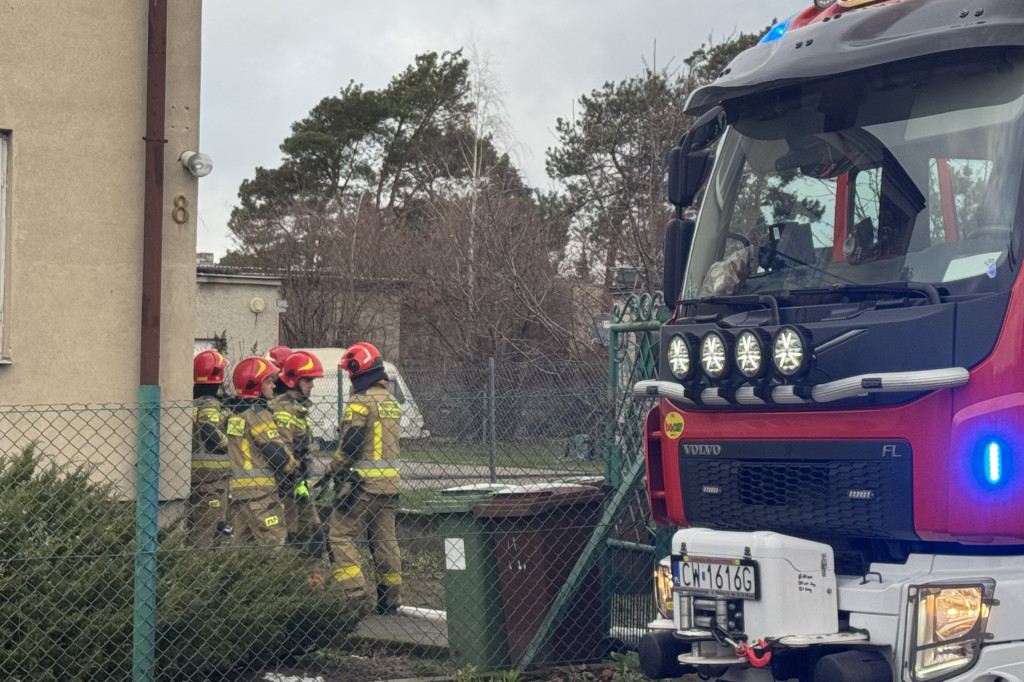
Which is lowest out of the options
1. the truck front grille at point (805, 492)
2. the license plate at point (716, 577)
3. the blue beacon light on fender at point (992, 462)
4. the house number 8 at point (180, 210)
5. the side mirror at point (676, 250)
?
the license plate at point (716, 577)

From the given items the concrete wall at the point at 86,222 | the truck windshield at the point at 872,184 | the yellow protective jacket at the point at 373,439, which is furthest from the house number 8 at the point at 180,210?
the truck windshield at the point at 872,184

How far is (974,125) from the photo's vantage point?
4.47 m

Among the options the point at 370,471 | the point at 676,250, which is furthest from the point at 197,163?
the point at 676,250

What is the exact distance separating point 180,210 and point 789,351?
5172 mm

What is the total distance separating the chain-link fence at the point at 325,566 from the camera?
5.55m

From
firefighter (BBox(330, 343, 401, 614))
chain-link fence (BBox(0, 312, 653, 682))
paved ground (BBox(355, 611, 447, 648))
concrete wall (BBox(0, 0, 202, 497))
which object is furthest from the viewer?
firefighter (BBox(330, 343, 401, 614))

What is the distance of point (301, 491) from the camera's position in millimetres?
7691

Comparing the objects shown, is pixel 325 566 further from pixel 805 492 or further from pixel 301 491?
pixel 805 492

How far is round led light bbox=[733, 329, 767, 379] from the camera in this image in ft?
14.8

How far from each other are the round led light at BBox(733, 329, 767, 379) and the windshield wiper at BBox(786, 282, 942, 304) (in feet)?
1.00

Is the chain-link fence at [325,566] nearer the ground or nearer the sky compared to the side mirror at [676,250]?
nearer the ground

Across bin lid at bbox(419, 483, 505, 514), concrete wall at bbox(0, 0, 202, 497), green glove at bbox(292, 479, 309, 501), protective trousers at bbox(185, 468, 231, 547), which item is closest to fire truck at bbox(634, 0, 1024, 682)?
bin lid at bbox(419, 483, 505, 514)

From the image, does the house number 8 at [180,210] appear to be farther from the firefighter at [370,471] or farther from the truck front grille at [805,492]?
the truck front grille at [805,492]

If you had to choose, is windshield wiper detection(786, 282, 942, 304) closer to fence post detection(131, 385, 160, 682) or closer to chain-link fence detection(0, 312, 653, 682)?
chain-link fence detection(0, 312, 653, 682)
